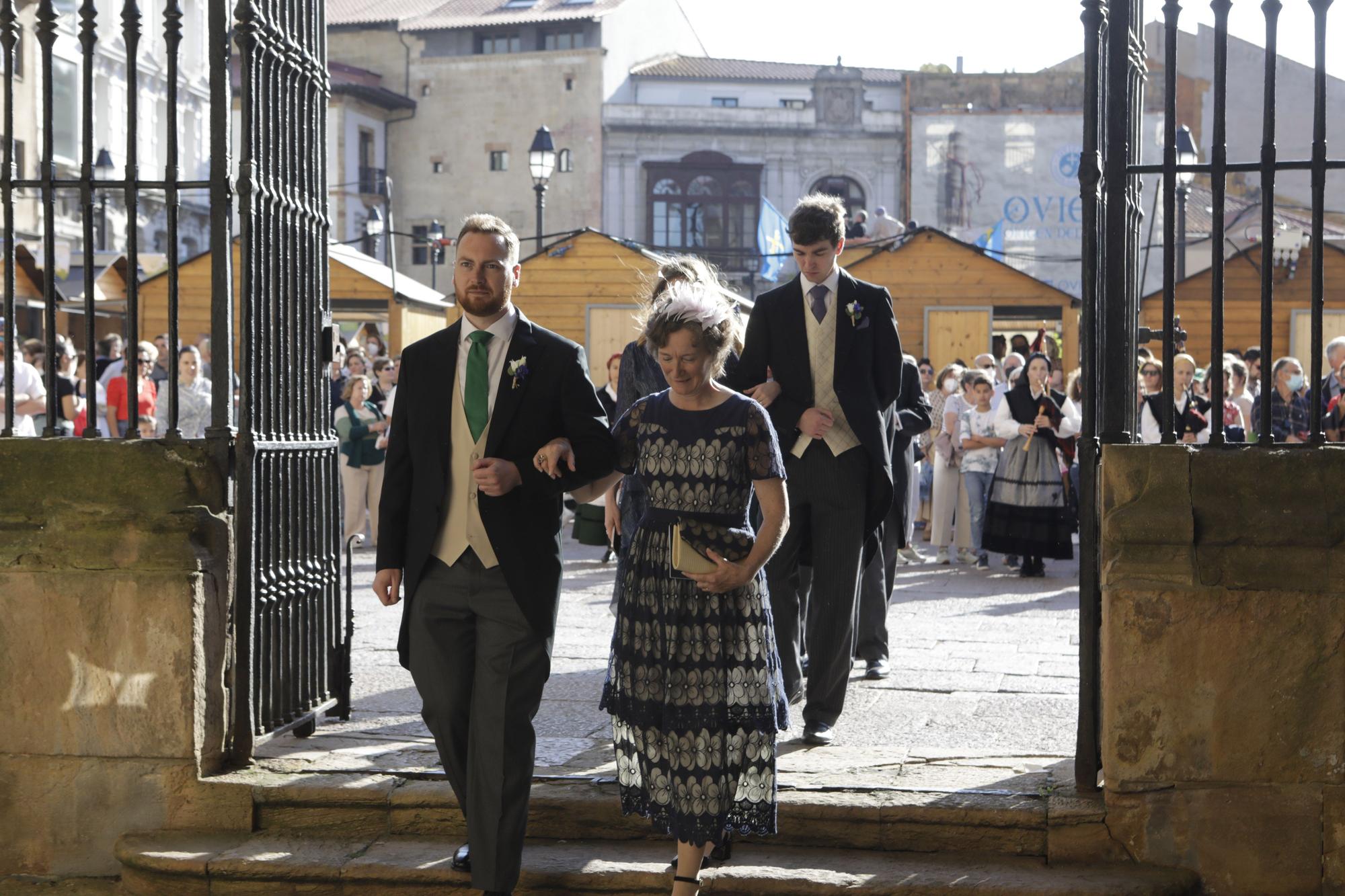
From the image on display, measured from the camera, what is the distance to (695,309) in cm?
444

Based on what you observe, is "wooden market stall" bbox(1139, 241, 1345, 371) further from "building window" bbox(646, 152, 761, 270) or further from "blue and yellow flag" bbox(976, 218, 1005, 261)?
"building window" bbox(646, 152, 761, 270)

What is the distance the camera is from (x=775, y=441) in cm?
452

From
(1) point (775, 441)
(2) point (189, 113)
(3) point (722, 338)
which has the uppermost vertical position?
(2) point (189, 113)

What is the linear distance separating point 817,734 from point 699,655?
4.95ft

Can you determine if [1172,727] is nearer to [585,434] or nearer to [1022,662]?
[585,434]

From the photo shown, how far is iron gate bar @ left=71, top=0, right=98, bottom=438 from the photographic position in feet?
17.1

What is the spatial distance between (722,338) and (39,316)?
3312 centimetres

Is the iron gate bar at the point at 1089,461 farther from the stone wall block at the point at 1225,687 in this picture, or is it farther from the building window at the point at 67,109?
the building window at the point at 67,109

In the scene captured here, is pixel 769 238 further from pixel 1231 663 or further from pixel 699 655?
pixel 699 655

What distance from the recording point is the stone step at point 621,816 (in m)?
4.91

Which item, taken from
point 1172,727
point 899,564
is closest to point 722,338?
point 1172,727

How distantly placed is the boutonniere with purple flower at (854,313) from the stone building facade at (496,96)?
49.1m

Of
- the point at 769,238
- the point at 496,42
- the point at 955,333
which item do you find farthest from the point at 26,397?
the point at 496,42

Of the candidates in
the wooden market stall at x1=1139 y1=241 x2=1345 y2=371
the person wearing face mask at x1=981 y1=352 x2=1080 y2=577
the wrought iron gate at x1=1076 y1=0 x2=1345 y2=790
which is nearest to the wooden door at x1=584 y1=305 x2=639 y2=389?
the wooden market stall at x1=1139 y1=241 x2=1345 y2=371
